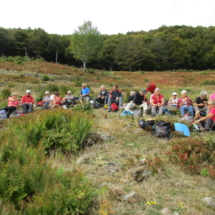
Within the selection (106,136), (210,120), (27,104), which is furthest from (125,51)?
(106,136)

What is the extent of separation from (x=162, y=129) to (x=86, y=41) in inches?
1328

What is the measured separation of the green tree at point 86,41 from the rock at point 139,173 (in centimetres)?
3410

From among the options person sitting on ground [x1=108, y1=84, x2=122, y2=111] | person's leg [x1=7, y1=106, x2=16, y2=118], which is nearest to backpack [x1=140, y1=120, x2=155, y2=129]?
person sitting on ground [x1=108, y1=84, x2=122, y2=111]

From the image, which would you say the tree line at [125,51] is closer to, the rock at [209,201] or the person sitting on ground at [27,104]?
the person sitting on ground at [27,104]

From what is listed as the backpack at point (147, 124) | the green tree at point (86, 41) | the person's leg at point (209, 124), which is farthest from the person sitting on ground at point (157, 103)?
the green tree at point (86, 41)

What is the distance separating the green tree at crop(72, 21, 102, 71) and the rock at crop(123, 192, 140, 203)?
34.7 meters

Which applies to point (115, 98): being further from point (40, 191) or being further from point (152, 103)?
point (40, 191)

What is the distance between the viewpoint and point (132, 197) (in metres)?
2.54

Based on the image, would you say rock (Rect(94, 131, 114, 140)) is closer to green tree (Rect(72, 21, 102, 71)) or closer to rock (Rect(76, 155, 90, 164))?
rock (Rect(76, 155, 90, 164))

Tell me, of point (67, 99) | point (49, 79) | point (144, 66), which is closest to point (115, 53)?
Answer: point (144, 66)

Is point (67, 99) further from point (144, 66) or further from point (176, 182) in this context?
point (144, 66)

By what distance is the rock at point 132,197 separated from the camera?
2.50 m

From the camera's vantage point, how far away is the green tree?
119 ft

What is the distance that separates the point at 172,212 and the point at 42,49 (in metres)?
55.4
